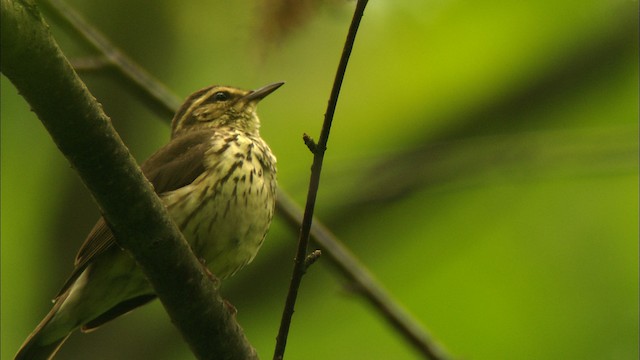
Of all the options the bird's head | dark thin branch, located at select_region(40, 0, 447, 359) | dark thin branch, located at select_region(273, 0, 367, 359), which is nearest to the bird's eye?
the bird's head

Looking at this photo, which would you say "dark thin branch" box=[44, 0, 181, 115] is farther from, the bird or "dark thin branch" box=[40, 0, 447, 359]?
the bird

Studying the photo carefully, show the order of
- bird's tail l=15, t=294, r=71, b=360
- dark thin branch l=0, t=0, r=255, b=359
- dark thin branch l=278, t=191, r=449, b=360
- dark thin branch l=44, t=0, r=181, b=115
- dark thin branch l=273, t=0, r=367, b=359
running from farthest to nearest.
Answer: dark thin branch l=44, t=0, r=181, b=115 → dark thin branch l=278, t=191, r=449, b=360 → bird's tail l=15, t=294, r=71, b=360 → dark thin branch l=273, t=0, r=367, b=359 → dark thin branch l=0, t=0, r=255, b=359

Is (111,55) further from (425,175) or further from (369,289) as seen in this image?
(425,175)

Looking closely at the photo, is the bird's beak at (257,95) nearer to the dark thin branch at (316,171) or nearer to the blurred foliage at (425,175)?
the blurred foliage at (425,175)

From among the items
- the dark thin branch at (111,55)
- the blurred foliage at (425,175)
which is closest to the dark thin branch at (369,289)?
the dark thin branch at (111,55)

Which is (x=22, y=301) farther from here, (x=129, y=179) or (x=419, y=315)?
(x=129, y=179)
